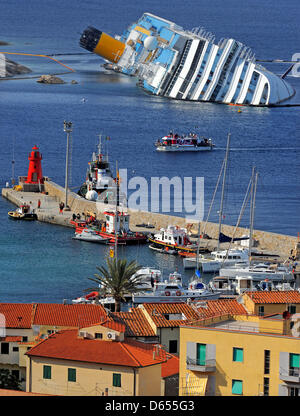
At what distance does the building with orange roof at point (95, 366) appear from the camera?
21.0 meters

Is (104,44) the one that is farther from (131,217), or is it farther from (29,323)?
(29,323)

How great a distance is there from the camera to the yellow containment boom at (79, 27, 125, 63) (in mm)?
91875

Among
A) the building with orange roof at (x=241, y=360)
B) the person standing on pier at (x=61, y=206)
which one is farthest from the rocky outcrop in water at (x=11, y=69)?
the building with orange roof at (x=241, y=360)

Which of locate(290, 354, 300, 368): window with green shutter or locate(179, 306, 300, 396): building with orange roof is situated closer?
locate(290, 354, 300, 368): window with green shutter

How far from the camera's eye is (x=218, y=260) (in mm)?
39781

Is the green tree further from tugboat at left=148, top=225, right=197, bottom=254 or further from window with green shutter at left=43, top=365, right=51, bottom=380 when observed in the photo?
tugboat at left=148, top=225, right=197, bottom=254

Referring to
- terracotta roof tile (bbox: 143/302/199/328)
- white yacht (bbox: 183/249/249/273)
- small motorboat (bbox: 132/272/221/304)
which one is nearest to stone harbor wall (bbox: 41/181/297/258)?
white yacht (bbox: 183/249/249/273)

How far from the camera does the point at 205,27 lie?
473ft

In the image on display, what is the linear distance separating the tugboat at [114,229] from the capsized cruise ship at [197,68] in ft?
107

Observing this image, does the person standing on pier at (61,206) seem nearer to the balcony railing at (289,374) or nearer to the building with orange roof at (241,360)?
the building with orange roof at (241,360)

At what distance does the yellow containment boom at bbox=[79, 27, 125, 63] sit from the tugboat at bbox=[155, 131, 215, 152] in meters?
24.5

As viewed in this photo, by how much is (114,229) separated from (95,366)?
936 inches

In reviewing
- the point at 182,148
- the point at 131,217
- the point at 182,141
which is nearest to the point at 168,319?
the point at 131,217
